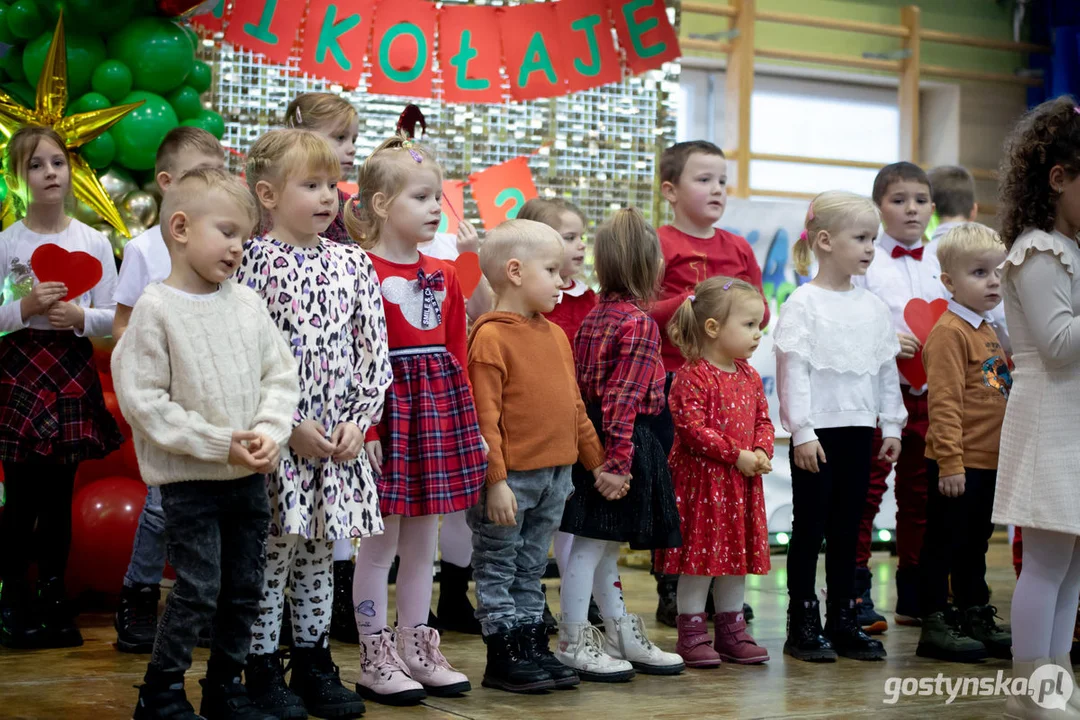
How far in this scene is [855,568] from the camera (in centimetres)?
325

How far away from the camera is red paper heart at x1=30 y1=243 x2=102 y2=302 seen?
119 inches

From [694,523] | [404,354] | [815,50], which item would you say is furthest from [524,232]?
[815,50]

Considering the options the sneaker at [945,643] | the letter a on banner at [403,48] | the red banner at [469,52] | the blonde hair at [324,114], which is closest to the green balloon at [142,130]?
the blonde hair at [324,114]

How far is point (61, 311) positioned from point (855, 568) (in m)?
2.14

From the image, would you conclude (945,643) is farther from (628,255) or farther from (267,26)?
(267,26)

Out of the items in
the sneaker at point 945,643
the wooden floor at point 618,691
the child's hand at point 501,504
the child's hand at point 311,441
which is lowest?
the wooden floor at point 618,691

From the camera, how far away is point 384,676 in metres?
2.50

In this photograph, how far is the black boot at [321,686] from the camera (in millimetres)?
2348

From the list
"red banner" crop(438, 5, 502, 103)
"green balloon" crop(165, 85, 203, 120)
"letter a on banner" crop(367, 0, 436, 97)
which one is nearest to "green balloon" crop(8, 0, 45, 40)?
"green balloon" crop(165, 85, 203, 120)

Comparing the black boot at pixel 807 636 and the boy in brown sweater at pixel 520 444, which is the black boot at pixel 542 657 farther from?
the black boot at pixel 807 636

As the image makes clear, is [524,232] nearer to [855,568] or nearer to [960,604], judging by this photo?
[855,568]

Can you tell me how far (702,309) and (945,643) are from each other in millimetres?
1059

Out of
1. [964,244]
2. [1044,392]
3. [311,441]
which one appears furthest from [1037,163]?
[311,441]

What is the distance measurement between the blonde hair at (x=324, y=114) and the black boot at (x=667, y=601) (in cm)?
162
